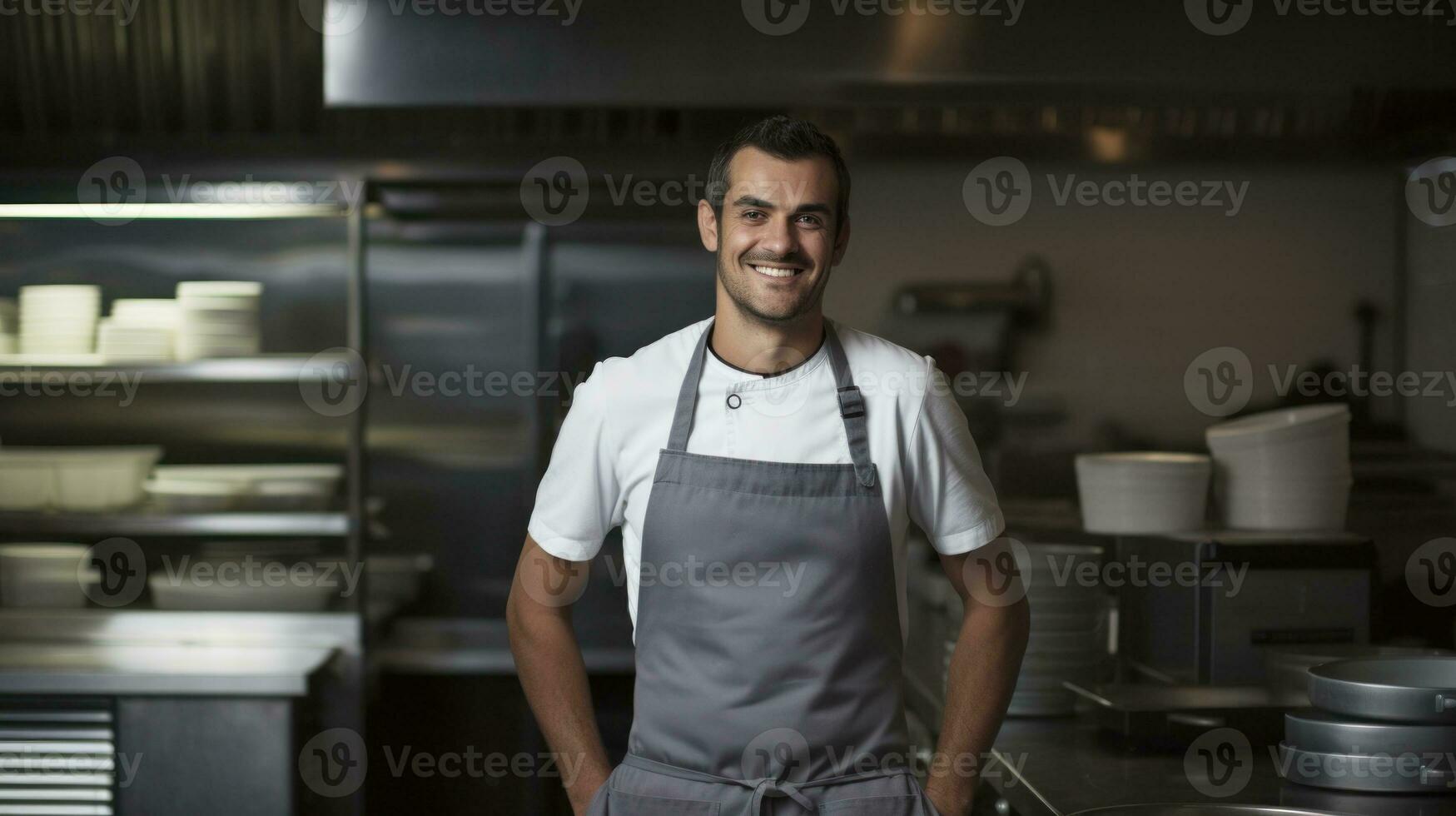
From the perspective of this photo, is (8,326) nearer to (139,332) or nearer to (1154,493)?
(139,332)

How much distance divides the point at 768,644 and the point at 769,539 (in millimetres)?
135

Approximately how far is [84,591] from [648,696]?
2.44m

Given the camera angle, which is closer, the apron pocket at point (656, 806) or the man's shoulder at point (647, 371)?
the apron pocket at point (656, 806)

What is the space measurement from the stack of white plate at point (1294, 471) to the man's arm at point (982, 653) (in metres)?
1.01

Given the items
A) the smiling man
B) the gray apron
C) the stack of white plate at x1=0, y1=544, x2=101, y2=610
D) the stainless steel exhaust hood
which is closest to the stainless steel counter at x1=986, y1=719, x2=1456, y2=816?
the smiling man

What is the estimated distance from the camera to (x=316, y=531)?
3.22 meters

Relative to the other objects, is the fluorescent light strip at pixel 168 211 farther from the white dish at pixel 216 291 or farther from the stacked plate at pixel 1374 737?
the stacked plate at pixel 1374 737

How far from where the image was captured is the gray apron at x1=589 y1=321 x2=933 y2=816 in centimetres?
153

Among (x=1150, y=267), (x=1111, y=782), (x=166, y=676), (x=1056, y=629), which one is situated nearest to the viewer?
(x=1111, y=782)

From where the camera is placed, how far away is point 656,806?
154 cm

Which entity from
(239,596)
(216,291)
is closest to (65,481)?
(239,596)

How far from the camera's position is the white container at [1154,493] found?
2.43 meters

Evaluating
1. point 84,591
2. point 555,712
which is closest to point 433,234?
point 84,591

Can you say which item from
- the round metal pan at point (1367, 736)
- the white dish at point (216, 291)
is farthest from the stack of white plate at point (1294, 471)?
the white dish at point (216, 291)
